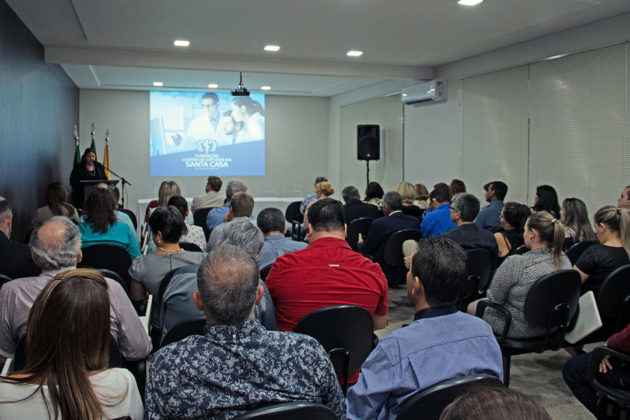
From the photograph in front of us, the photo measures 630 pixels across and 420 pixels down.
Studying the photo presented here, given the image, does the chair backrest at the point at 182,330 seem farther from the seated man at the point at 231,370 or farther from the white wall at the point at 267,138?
the white wall at the point at 267,138

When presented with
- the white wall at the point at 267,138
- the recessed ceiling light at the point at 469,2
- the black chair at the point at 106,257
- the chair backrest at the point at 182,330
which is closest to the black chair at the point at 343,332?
the chair backrest at the point at 182,330

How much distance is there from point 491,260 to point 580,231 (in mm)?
1060

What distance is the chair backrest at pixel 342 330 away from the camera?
2275 mm

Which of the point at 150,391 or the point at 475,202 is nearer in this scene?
the point at 150,391

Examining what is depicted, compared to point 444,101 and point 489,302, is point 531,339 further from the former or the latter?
point 444,101

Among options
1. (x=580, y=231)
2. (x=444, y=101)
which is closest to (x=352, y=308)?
(x=580, y=231)

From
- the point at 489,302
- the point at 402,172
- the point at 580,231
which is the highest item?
the point at 402,172

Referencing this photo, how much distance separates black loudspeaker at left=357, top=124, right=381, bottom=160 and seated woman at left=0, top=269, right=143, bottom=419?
952 centimetres

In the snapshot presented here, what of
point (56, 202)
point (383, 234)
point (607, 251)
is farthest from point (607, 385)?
point (56, 202)

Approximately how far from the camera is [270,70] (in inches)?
329

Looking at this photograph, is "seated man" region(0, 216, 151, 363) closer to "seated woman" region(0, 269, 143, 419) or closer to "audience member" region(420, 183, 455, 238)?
"seated woman" region(0, 269, 143, 419)

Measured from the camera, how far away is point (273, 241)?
11.7ft

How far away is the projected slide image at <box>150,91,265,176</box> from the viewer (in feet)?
39.8

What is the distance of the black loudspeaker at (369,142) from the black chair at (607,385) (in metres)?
8.52
